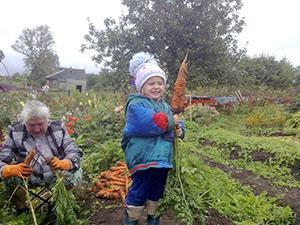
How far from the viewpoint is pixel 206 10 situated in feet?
47.2

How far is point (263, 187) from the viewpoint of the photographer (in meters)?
5.94

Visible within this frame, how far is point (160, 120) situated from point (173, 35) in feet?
37.6

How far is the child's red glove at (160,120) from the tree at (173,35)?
1098cm

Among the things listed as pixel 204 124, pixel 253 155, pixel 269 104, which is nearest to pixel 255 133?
pixel 204 124

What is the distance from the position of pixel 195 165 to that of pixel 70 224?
8.59ft

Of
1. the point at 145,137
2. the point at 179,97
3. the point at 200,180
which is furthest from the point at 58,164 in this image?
the point at 200,180

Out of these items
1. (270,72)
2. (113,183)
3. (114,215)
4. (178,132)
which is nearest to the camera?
(178,132)

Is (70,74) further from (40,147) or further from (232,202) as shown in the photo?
(40,147)

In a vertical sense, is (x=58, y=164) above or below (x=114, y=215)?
above

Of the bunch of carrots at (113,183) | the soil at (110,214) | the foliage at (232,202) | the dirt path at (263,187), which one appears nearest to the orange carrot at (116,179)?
the bunch of carrots at (113,183)

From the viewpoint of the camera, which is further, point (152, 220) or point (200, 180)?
point (200, 180)

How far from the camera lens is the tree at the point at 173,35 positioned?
45.8 ft

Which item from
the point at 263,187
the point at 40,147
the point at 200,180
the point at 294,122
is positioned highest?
the point at 40,147

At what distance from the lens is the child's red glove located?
3.00m
